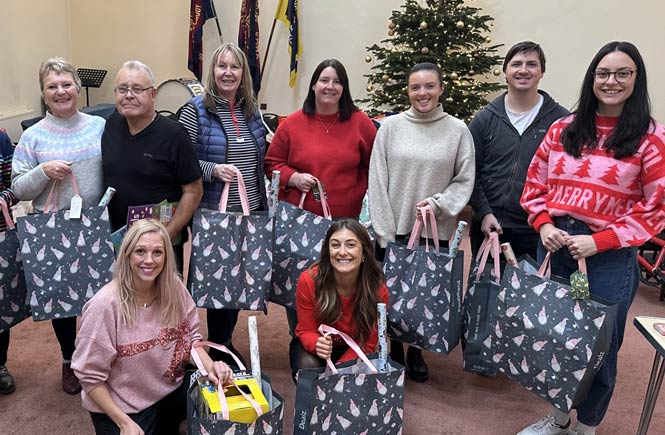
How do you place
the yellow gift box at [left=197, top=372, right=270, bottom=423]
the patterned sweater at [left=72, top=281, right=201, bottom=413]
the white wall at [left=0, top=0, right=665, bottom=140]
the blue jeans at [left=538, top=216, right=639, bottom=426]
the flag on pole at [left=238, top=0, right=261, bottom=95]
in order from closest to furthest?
the yellow gift box at [left=197, top=372, right=270, bottom=423] < the patterned sweater at [left=72, top=281, right=201, bottom=413] < the blue jeans at [left=538, top=216, right=639, bottom=426] < the white wall at [left=0, top=0, right=665, bottom=140] < the flag on pole at [left=238, top=0, right=261, bottom=95]

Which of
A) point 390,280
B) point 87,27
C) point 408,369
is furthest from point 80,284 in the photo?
point 87,27

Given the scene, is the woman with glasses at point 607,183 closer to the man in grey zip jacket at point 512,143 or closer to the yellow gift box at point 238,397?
the man in grey zip jacket at point 512,143

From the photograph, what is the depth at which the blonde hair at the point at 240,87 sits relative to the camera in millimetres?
2305

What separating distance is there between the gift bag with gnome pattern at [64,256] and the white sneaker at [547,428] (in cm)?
168

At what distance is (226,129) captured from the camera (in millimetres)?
2314

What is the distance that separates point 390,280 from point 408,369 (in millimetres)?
580

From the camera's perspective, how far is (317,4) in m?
6.28

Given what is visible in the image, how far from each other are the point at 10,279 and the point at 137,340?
71 centimetres

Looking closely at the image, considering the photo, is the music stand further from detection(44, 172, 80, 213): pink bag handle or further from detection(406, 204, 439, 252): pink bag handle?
detection(406, 204, 439, 252): pink bag handle

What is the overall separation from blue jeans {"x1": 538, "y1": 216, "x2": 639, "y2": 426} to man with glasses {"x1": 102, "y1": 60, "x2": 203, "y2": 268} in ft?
4.42

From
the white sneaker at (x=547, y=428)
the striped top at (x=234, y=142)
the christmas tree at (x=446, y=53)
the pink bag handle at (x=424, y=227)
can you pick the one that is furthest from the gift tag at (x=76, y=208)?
the christmas tree at (x=446, y=53)

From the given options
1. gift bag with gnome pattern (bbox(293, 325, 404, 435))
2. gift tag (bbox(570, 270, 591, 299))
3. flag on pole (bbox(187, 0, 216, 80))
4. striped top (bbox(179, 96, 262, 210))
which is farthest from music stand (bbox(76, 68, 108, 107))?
gift tag (bbox(570, 270, 591, 299))

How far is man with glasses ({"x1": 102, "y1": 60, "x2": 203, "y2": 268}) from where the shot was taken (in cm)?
205

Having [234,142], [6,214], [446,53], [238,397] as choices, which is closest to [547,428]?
[238,397]
